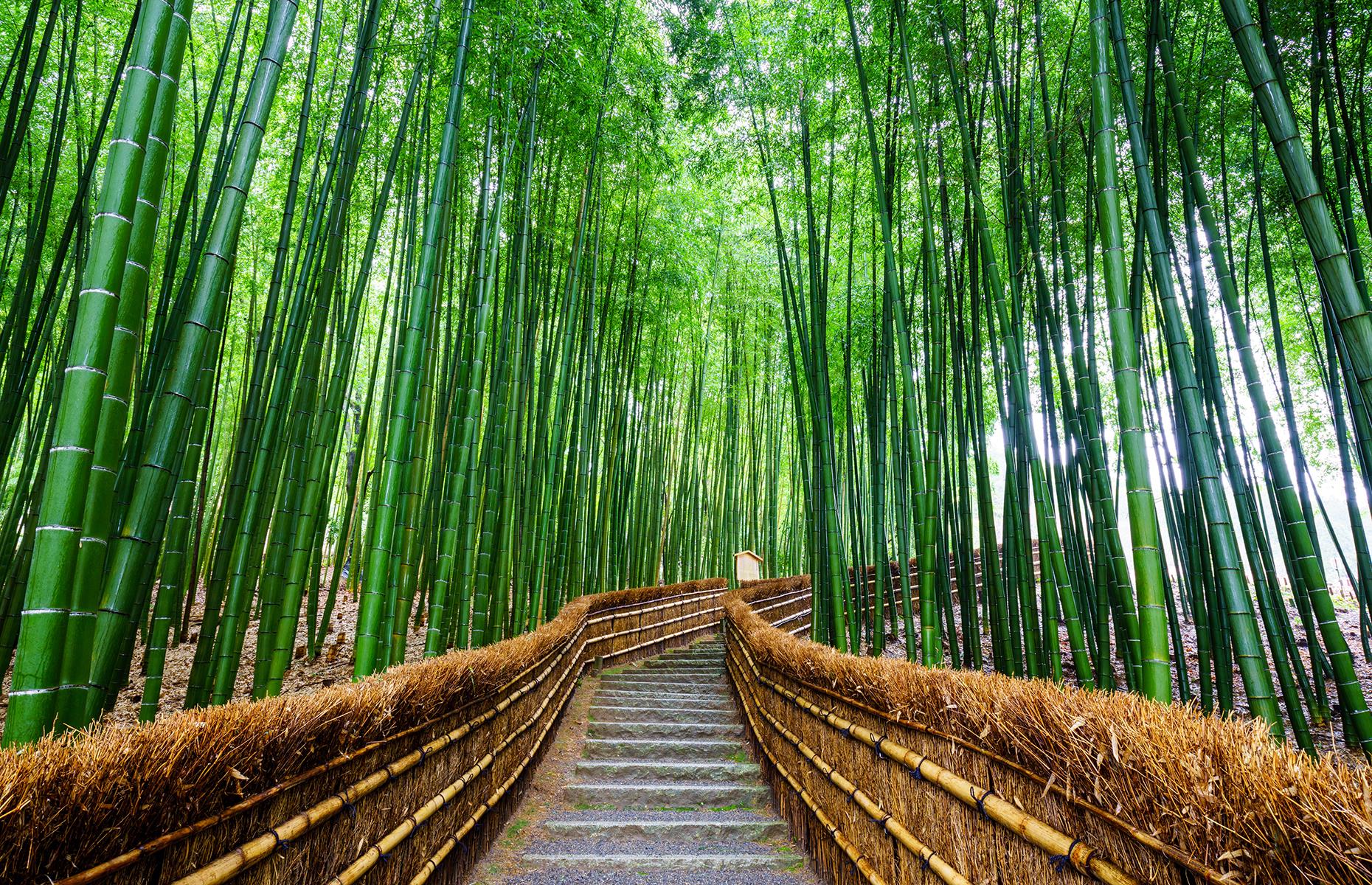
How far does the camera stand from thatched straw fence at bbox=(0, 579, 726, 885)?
0.80 metres

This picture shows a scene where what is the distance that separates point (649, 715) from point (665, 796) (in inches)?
42.2

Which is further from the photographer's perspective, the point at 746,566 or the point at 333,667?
the point at 746,566

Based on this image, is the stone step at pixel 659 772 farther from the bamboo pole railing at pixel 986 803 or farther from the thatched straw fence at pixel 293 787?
the bamboo pole railing at pixel 986 803

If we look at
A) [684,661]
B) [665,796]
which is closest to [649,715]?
[665,796]

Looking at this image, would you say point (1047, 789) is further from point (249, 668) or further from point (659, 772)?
point (249, 668)

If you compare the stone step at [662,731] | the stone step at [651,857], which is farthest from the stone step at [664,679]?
the stone step at [651,857]

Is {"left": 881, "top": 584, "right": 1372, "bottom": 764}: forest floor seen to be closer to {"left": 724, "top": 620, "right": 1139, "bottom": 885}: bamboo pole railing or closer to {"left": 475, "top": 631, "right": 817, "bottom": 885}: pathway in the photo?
{"left": 724, "top": 620, "right": 1139, "bottom": 885}: bamboo pole railing

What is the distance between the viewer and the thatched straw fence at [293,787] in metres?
0.80

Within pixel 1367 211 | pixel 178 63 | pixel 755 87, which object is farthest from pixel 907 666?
pixel 755 87

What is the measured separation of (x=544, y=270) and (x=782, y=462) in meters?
9.37

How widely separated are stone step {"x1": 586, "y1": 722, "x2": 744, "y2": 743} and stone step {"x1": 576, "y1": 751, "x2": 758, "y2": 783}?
415mm

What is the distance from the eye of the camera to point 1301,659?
161 inches

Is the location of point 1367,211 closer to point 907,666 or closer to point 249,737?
point 907,666

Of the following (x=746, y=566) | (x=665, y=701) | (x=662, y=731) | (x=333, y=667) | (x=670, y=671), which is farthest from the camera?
(x=746, y=566)
